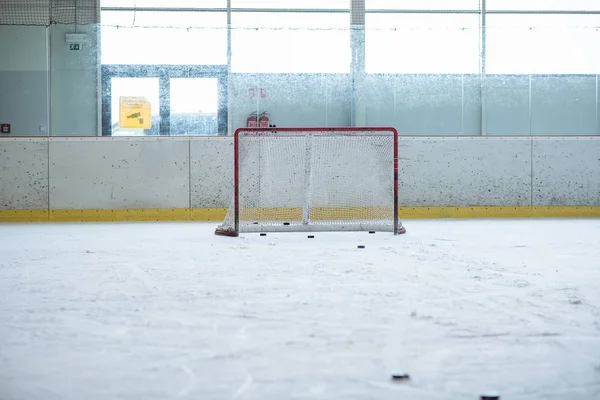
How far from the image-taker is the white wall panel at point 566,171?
29.6ft

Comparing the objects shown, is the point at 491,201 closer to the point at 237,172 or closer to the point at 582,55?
the point at 582,55

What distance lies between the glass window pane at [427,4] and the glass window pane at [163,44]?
2587 mm

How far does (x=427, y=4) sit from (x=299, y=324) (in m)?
9.08

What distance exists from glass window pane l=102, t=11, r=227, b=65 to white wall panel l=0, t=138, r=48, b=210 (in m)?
1.38

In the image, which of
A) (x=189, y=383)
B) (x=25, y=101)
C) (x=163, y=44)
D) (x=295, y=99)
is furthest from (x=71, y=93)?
Result: (x=189, y=383)

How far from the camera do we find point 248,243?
5.78m

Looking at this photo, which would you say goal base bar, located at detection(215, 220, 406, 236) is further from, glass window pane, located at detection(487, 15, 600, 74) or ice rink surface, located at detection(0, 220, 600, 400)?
glass window pane, located at detection(487, 15, 600, 74)

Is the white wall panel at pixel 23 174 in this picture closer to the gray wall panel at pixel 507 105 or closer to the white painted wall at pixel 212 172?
the white painted wall at pixel 212 172

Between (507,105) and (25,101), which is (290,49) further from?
(25,101)

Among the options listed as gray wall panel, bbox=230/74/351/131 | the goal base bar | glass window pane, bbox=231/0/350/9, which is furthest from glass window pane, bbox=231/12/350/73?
the goal base bar

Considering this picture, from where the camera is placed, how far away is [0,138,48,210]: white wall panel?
340 inches

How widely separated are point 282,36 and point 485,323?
24.5 feet

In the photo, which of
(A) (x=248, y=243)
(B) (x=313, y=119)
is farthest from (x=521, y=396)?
(B) (x=313, y=119)

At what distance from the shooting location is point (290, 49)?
9.42 meters
